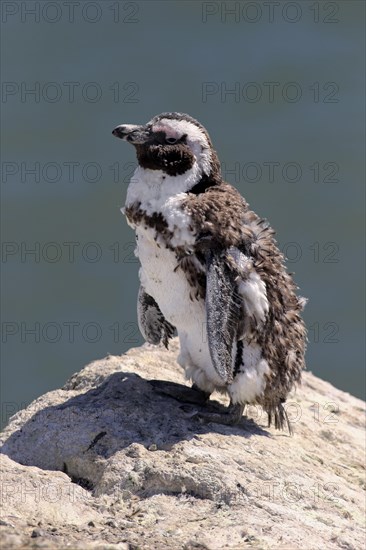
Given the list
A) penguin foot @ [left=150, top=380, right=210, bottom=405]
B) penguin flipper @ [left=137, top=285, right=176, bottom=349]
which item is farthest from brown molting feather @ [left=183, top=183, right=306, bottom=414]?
penguin flipper @ [left=137, top=285, right=176, bottom=349]

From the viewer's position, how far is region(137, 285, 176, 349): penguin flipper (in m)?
8.44

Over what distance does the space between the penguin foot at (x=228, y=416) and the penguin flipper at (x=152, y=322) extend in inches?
33.5

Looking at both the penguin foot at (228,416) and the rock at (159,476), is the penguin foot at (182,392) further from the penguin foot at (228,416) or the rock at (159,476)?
the penguin foot at (228,416)

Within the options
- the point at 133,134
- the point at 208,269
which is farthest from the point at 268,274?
the point at 133,134

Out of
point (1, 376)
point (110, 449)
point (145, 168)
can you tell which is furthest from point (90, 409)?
point (1, 376)

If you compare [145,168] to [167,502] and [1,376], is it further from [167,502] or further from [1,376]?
[1,376]

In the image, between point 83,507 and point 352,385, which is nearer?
point 83,507

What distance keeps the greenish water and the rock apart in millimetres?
5874

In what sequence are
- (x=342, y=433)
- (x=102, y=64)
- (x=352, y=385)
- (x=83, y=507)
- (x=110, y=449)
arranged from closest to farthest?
(x=83, y=507)
(x=110, y=449)
(x=342, y=433)
(x=352, y=385)
(x=102, y=64)

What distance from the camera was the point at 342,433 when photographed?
8.64 metres

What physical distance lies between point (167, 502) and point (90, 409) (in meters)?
1.04

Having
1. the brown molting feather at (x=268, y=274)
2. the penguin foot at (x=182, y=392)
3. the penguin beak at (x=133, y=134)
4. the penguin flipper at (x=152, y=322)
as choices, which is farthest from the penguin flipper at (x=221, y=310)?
the penguin flipper at (x=152, y=322)

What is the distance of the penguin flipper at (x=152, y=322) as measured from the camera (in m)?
8.44

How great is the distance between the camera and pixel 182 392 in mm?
7973
